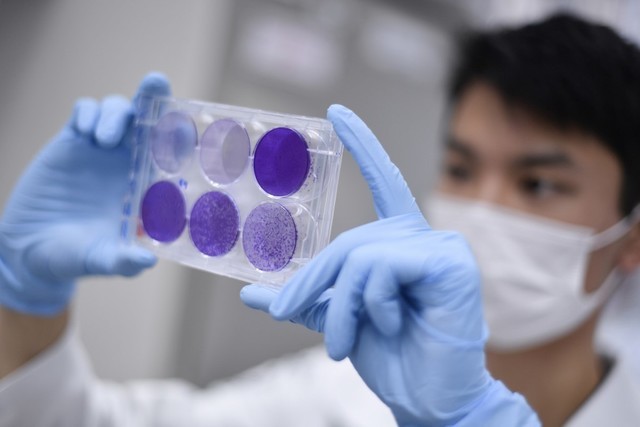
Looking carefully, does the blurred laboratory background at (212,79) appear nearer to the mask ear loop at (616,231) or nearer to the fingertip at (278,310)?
the mask ear loop at (616,231)

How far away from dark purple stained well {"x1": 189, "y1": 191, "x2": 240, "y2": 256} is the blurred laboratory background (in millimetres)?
1205

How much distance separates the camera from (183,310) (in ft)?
7.07

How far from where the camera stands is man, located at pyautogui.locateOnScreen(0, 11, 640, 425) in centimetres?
72

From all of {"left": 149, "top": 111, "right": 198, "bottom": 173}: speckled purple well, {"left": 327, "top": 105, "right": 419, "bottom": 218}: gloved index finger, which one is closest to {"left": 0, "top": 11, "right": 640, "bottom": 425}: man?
{"left": 327, "top": 105, "right": 419, "bottom": 218}: gloved index finger

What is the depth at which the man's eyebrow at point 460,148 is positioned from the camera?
1399 millimetres

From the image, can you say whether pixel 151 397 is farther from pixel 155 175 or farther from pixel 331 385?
pixel 155 175

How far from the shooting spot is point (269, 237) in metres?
0.80

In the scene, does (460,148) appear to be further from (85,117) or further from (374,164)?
(85,117)

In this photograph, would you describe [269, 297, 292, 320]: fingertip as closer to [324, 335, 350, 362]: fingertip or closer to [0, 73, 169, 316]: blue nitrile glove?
[324, 335, 350, 362]: fingertip

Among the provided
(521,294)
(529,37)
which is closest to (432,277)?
(521,294)

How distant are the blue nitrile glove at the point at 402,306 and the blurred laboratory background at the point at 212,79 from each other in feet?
4.02

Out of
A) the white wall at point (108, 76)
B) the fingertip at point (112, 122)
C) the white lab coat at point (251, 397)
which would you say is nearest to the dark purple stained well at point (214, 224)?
the fingertip at point (112, 122)

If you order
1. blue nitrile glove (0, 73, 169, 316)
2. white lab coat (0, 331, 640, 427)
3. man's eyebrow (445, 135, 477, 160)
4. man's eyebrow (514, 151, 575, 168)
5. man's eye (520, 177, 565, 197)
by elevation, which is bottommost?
white lab coat (0, 331, 640, 427)

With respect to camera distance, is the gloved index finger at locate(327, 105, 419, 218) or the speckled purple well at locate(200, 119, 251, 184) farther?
the speckled purple well at locate(200, 119, 251, 184)
